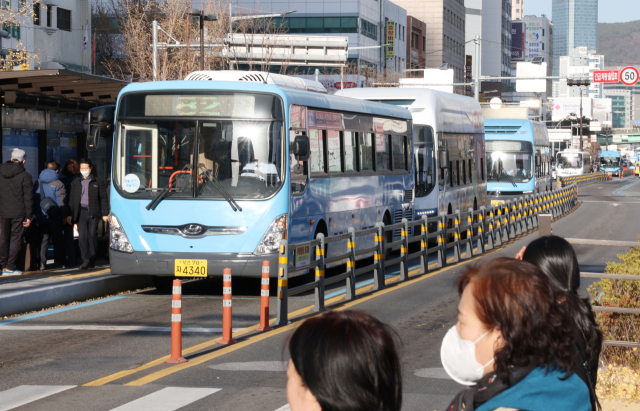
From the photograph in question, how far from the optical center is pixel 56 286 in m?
13.3

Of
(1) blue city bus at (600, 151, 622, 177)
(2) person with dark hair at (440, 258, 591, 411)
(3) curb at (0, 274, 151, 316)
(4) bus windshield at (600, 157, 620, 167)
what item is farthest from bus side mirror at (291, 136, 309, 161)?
(4) bus windshield at (600, 157, 620, 167)

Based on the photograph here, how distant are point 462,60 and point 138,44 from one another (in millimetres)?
85669

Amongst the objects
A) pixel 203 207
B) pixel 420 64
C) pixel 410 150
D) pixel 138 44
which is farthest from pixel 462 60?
pixel 203 207

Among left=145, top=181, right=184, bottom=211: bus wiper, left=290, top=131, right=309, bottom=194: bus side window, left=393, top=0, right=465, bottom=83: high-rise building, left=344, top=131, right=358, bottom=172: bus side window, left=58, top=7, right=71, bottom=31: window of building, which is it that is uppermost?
left=393, top=0, right=465, bottom=83: high-rise building

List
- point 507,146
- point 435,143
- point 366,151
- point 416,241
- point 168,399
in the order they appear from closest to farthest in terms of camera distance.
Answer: point 168,399, point 366,151, point 435,143, point 416,241, point 507,146

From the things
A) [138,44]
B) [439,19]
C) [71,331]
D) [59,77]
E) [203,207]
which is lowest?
[71,331]

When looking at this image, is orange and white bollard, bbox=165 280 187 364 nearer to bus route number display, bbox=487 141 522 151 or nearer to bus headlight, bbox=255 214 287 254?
bus headlight, bbox=255 214 287 254

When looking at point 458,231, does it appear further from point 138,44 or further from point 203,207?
point 138,44

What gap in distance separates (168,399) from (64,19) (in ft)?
148

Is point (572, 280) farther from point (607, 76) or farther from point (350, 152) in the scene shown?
point (607, 76)

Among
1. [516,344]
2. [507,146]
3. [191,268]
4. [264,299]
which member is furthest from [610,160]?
[516,344]

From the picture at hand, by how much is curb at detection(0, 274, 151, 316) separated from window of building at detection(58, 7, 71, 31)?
3649 centimetres

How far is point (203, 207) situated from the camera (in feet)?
44.7

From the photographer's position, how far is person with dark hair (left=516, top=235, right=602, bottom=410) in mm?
3035
